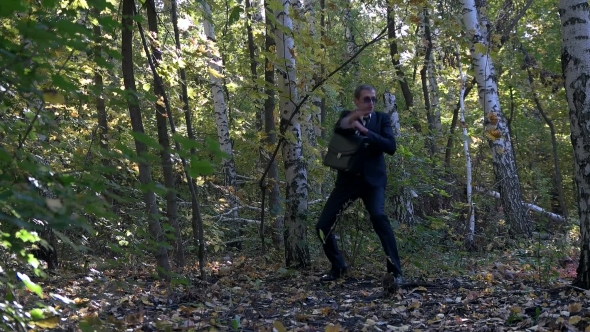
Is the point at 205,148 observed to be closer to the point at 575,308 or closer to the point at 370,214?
the point at 575,308

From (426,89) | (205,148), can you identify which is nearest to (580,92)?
(205,148)

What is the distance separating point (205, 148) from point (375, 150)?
350cm

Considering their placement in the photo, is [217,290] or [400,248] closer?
[217,290]

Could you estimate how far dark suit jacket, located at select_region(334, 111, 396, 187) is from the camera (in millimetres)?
5840

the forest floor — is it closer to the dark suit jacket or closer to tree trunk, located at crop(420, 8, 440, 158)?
the dark suit jacket

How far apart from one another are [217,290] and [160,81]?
6.83 ft

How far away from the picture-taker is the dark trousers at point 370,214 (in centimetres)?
596

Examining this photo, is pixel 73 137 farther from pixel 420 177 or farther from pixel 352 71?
pixel 352 71

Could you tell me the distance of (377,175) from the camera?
6.03 m

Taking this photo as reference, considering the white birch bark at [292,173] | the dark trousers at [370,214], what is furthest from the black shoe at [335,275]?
the white birch bark at [292,173]

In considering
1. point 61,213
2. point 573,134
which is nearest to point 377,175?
point 573,134

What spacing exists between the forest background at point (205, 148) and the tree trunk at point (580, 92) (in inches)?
0.5

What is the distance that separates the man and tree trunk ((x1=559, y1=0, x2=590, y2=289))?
164 cm

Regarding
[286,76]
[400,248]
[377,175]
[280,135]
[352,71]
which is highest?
[352,71]
